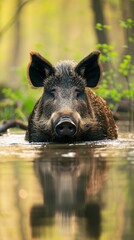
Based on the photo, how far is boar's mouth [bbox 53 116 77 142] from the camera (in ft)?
31.4

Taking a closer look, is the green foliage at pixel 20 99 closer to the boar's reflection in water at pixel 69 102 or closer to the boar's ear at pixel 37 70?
the boar's ear at pixel 37 70

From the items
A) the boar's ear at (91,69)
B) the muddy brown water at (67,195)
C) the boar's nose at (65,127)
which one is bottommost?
the muddy brown water at (67,195)

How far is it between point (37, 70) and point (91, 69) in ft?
2.39

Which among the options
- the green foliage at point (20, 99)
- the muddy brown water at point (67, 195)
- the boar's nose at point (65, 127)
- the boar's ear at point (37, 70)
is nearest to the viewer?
the muddy brown water at point (67, 195)

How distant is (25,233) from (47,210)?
0.61 m

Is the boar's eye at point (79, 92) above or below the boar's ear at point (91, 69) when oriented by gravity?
below

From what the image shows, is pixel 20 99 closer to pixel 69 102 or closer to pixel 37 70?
pixel 37 70

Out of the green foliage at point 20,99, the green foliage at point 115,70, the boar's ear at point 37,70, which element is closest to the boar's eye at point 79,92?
the boar's ear at point 37,70

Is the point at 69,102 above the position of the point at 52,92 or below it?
below

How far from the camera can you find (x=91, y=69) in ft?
37.9

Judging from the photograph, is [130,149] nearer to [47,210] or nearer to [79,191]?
[79,191]

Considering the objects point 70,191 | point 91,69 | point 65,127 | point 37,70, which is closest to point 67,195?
point 70,191

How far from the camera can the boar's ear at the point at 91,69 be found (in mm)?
11266

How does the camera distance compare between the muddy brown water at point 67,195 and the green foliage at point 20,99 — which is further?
the green foliage at point 20,99
